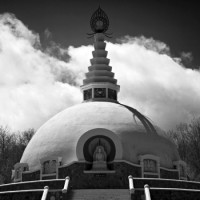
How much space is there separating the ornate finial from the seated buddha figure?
13902 mm

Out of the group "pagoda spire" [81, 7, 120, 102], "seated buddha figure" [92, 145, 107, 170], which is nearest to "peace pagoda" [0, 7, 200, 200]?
"seated buddha figure" [92, 145, 107, 170]

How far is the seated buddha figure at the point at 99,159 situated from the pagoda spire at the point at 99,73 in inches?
280

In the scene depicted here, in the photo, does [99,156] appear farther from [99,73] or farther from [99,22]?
[99,22]

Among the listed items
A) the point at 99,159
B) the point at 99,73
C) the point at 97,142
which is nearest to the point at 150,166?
the point at 99,159

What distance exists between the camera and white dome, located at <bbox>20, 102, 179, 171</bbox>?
25219 mm

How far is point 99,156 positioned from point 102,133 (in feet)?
4.98

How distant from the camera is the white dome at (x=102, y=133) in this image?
82.7ft

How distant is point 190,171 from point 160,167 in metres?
14.9

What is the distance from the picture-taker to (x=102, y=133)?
2488 cm

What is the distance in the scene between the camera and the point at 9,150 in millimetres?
41844

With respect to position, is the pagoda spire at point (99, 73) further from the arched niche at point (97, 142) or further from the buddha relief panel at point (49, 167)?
the buddha relief panel at point (49, 167)

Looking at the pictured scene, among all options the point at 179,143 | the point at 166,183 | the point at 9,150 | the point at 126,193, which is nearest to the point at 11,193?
the point at 126,193

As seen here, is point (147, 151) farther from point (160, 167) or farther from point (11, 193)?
point (11, 193)

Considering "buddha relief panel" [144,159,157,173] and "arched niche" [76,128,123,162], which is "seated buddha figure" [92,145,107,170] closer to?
"arched niche" [76,128,123,162]
